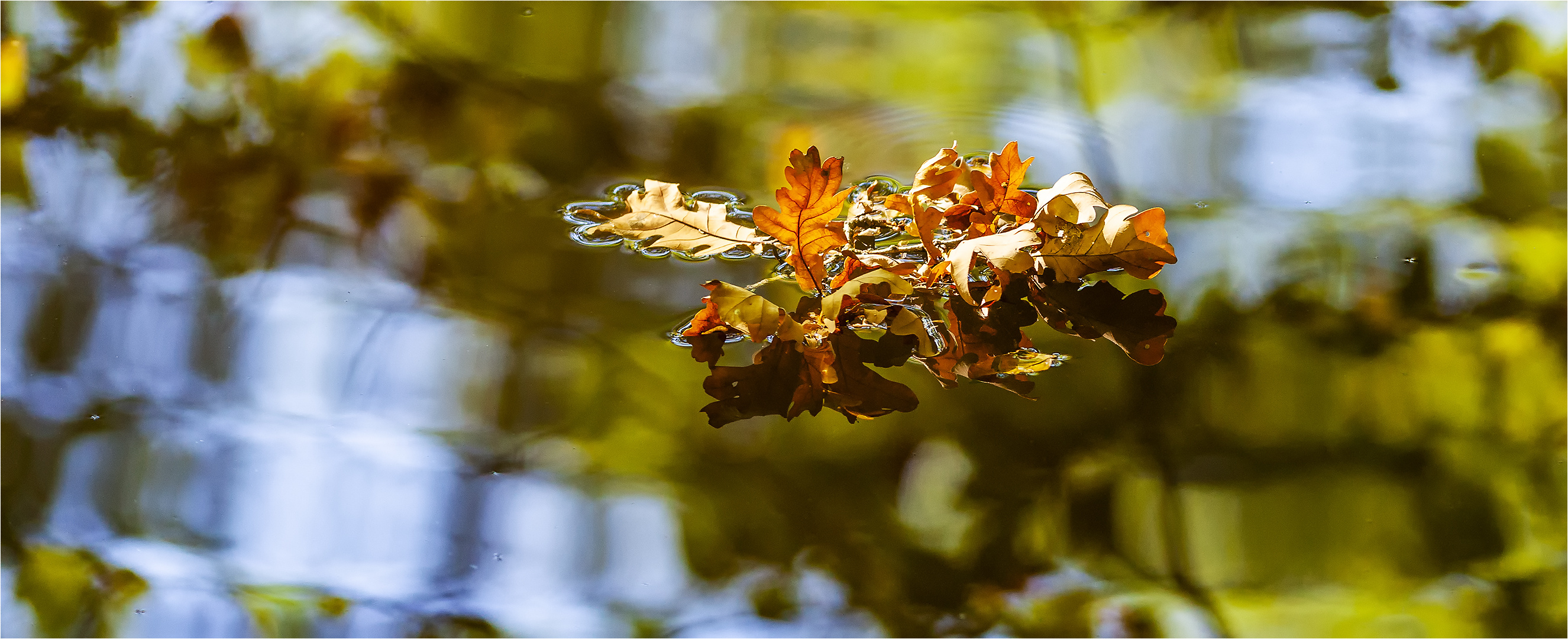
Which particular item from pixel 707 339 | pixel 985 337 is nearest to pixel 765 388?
pixel 707 339

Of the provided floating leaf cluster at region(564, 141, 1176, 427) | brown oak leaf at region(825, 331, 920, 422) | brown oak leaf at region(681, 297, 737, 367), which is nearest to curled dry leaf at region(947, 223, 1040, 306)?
floating leaf cluster at region(564, 141, 1176, 427)

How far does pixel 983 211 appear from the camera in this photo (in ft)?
2.38

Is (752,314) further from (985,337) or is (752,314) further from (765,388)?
(985,337)

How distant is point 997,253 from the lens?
690 millimetres

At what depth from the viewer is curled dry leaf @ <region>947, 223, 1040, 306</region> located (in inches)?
27.0

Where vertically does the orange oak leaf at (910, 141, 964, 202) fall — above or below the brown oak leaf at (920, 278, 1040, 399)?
above

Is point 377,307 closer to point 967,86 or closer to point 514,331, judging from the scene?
point 514,331

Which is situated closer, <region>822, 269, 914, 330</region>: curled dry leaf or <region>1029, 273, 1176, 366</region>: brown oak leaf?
<region>822, 269, 914, 330</region>: curled dry leaf

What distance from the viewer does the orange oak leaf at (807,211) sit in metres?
0.66

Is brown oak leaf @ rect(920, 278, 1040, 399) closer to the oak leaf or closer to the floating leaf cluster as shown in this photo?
the floating leaf cluster

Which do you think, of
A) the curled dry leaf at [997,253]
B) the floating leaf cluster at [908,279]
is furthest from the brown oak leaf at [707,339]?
the curled dry leaf at [997,253]

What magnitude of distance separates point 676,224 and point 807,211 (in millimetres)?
129

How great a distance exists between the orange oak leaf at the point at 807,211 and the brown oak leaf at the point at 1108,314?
194mm

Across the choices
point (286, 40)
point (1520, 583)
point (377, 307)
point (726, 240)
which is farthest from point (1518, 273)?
point (286, 40)
